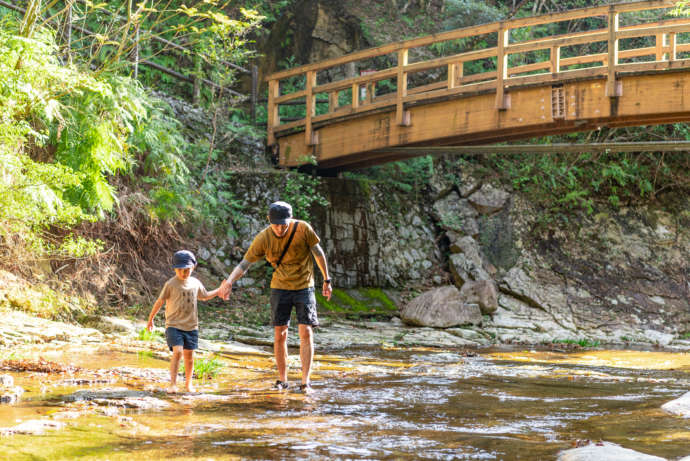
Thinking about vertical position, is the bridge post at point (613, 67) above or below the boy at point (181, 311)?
above

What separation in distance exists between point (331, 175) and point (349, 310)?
400 cm

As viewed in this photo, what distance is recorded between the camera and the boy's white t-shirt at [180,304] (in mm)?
5887

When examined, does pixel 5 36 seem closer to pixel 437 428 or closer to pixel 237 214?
pixel 437 428

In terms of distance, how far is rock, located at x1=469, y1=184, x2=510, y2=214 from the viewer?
1642 centimetres

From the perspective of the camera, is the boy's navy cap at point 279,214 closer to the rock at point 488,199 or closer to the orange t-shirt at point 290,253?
the orange t-shirt at point 290,253

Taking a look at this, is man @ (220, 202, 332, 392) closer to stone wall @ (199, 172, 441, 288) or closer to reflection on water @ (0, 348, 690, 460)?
reflection on water @ (0, 348, 690, 460)

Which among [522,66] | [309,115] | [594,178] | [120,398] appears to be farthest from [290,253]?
[594,178]

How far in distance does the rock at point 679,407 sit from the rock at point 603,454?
1.52m

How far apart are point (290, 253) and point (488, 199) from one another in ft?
36.9

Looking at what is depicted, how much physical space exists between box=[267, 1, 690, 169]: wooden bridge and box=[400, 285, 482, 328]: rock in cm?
295

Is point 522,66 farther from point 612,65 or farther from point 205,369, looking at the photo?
point 205,369

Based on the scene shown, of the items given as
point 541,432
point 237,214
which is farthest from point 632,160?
point 541,432

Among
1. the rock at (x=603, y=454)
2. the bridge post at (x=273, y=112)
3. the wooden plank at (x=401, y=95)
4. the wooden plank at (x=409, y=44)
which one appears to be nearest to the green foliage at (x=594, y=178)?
the wooden plank at (x=401, y=95)

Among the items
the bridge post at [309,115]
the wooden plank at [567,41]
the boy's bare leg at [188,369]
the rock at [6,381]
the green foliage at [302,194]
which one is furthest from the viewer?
the bridge post at [309,115]
